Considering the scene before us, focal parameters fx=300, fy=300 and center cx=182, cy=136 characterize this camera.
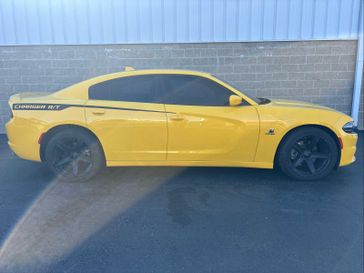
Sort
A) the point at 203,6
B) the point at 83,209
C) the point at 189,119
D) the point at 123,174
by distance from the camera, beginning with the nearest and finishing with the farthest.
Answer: the point at 83,209 < the point at 189,119 < the point at 123,174 < the point at 203,6

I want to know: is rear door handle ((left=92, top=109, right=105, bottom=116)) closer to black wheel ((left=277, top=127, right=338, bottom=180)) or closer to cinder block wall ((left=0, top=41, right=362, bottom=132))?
black wheel ((left=277, top=127, right=338, bottom=180))

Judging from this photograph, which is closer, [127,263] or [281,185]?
[127,263]

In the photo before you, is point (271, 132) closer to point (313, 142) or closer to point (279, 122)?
point (279, 122)

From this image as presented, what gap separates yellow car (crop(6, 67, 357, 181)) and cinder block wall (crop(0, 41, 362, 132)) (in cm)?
277

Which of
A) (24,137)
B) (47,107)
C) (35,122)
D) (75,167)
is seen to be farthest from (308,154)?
(24,137)

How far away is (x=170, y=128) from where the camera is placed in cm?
391

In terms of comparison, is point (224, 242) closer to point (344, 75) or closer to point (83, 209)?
point (83, 209)

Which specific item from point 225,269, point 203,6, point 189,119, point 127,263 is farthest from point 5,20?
point 225,269

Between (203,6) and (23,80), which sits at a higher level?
(203,6)

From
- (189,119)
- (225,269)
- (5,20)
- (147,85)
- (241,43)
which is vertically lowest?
(225,269)

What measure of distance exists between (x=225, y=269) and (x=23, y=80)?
6.37 meters

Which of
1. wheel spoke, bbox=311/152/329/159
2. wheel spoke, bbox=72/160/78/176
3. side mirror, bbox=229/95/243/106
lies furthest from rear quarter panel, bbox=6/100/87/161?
wheel spoke, bbox=311/152/329/159

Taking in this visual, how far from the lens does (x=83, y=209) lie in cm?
340

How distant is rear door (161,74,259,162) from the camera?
390 centimetres
